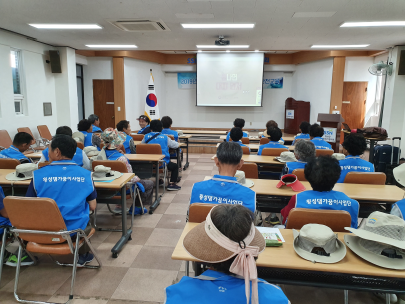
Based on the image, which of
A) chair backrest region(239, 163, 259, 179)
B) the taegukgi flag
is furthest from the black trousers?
the taegukgi flag

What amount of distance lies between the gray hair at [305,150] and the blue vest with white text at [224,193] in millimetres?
1354

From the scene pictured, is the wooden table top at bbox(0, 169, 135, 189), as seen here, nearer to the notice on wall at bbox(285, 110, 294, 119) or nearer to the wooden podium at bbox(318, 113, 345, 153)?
the wooden podium at bbox(318, 113, 345, 153)

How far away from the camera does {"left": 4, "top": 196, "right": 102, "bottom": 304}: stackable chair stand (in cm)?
191

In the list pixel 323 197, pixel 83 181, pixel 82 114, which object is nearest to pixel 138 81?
pixel 82 114

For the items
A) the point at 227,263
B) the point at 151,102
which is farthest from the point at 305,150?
the point at 151,102

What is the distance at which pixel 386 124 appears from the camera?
275 inches

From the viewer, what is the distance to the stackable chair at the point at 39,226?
1.91m

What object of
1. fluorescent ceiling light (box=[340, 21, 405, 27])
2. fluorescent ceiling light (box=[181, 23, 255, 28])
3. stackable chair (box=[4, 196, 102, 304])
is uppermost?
fluorescent ceiling light (box=[340, 21, 405, 27])

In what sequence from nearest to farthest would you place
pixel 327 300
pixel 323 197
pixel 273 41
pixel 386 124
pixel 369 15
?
pixel 323 197 → pixel 327 300 → pixel 369 15 → pixel 273 41 → pixel 386 124

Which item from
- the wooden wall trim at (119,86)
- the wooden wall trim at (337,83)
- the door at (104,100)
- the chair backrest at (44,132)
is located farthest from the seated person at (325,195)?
the door at (104,100)

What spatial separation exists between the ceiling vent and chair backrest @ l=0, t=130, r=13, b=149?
2.98m

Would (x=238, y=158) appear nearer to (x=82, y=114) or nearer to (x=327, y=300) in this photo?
(x=327, y=300)

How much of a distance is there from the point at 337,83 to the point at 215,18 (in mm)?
5455

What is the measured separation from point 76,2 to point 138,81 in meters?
5.55
